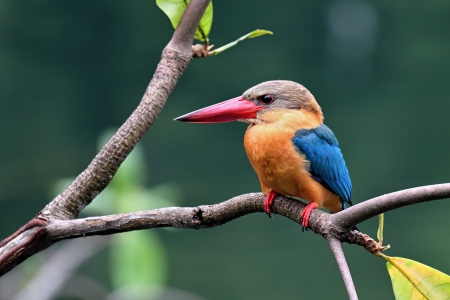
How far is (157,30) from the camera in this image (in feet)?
24.7

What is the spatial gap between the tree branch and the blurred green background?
539 cm

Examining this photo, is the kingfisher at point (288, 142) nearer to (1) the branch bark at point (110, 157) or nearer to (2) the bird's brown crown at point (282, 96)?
(2) the bird's brown crown at point (282, 96)

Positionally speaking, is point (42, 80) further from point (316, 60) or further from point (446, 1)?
point (446, 1)

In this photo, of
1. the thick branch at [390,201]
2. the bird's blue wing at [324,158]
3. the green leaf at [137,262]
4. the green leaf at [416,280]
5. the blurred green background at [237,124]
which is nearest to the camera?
the thick branch at [390,201]

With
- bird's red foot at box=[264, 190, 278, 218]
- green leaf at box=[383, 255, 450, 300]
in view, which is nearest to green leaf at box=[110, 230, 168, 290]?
bird's red foot at box=[264, 190, 278, 218]

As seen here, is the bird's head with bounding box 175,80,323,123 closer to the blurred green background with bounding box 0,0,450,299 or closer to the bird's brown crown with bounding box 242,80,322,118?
the bird's brown crown with bounding box 242,80,322,118

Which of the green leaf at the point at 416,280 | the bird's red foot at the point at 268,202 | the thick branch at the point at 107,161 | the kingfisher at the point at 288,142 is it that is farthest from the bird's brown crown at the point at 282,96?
the green leaf at the point at 416,280

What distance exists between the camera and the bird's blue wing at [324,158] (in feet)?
5.79

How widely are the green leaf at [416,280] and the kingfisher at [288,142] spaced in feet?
1.38

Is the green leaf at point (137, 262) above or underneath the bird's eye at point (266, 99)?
underneath

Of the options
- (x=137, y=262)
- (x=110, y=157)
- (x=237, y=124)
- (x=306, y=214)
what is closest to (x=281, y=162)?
(x=306, y=214)

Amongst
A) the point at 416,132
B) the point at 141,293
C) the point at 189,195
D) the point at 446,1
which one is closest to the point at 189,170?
the point at 189,195

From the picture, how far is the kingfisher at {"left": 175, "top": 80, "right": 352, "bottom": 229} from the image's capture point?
1727 mm

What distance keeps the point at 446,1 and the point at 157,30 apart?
312 cm
